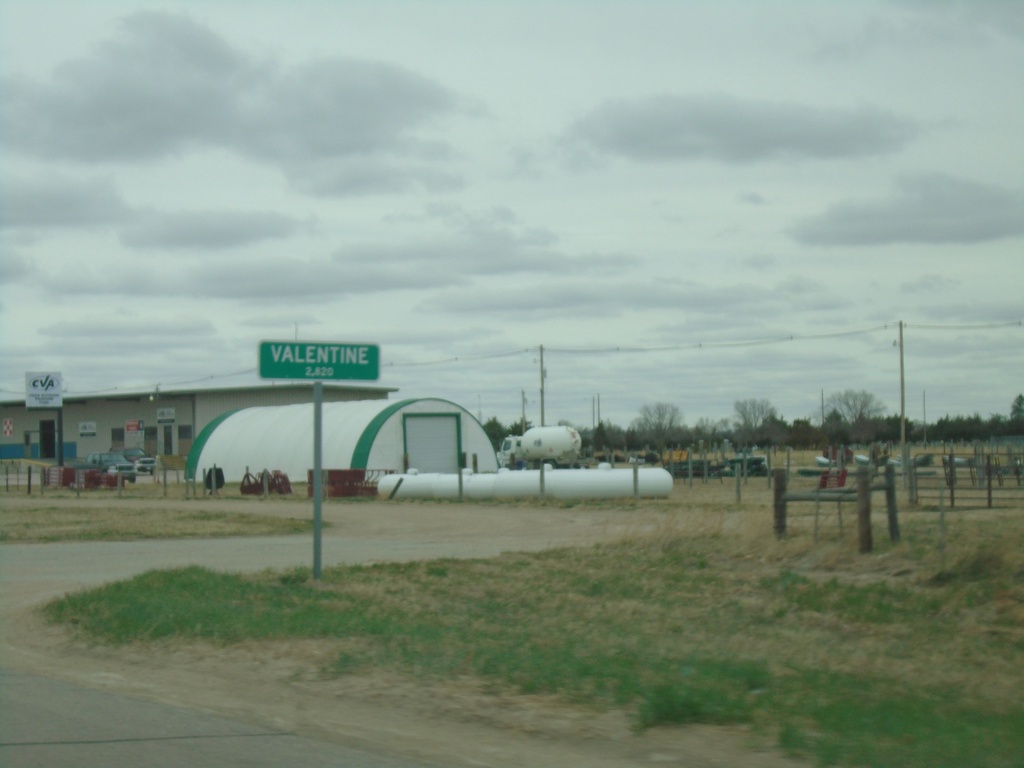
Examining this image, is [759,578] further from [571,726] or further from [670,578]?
[571,726]

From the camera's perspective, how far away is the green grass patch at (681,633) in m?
7.79

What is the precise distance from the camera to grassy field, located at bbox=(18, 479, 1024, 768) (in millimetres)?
7863

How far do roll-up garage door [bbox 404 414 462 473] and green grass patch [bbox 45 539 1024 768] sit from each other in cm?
3653

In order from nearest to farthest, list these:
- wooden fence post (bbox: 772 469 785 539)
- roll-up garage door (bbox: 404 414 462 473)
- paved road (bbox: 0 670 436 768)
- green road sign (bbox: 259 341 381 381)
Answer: paved road (bbox: 0 670 436 768) → green road sign (bbox: 259 341 381 381) → wooden fence post (bbox: 772 469 785 539) → roll-up garage door (bbox: 404 414 462 473)

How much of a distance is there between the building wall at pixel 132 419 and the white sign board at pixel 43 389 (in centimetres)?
2995

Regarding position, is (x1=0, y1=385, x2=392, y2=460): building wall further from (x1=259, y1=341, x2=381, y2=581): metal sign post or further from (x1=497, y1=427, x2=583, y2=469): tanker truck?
(x1=259, y1=341, x2=381, y2=581): metal sign post

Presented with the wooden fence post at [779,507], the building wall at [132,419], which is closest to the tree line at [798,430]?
the building wall at [132,419]

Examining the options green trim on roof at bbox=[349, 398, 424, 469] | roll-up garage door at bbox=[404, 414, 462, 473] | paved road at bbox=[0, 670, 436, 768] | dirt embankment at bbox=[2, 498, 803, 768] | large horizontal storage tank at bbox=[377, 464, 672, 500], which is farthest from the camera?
roll-up garage door at bbox=[404, 414, 462, 473]

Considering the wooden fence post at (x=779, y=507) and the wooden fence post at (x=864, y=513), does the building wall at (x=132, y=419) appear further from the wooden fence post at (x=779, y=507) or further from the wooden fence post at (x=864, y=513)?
the wooden fence post at (x=864, y=513)

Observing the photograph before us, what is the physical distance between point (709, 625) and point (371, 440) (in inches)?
1609

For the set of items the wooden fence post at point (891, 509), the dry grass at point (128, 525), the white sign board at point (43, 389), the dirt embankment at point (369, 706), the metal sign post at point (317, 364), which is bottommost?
the dry grass at point (128, 525)

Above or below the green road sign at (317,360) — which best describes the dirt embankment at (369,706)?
below

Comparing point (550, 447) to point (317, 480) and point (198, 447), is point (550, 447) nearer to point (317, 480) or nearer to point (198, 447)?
point (198, 447)

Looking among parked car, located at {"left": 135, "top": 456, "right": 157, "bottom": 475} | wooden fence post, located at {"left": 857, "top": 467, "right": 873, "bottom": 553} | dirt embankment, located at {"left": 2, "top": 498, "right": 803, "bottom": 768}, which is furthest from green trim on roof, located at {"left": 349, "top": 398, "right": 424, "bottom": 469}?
wooden fence post, located at {"left": 857, "top": 467, "right": 873, "bottom": 553}
